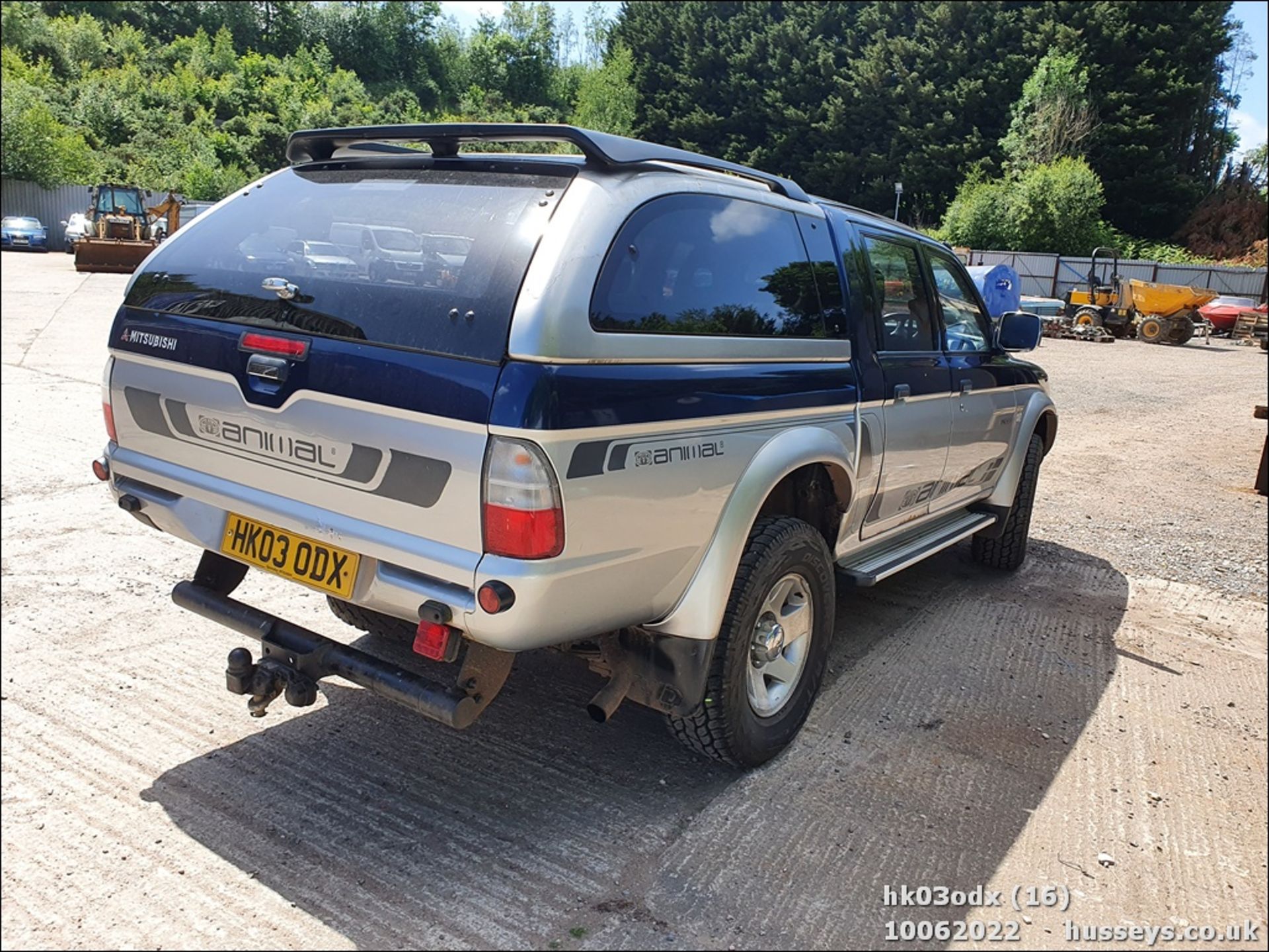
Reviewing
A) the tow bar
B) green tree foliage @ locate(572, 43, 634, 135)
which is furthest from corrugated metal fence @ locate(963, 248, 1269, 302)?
the tow bar

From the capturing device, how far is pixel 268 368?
107 inches

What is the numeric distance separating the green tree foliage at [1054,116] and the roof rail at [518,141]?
47.5m

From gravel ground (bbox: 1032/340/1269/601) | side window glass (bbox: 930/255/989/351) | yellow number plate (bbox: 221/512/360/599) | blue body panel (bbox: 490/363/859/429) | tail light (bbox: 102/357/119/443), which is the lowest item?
gravel ground (bbox: 1032/340/1269/601)

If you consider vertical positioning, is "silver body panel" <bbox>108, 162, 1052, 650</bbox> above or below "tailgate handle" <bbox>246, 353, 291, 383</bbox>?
below

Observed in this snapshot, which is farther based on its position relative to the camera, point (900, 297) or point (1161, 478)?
point (1161, 478)

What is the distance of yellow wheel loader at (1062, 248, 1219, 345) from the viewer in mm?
25125

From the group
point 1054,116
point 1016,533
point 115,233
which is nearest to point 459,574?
point 1016,533

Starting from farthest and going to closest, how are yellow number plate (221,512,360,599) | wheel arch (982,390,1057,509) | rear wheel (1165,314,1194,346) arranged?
rear wheel (1165,314,1194,346), wheel arch (982,390,1057,509), yellow number plate (221,512,360,599)

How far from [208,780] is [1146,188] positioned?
51557 millimetres

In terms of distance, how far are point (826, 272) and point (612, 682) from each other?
1.81 m

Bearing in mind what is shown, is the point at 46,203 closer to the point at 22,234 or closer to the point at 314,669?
the point at 22,234

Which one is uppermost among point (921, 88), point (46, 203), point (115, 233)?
point (921, 88)

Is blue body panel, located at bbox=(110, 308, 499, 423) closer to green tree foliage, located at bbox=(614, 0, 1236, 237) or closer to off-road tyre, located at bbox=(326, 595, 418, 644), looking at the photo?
off-road tyre, located at bbox=(326, 595, 418, 644)

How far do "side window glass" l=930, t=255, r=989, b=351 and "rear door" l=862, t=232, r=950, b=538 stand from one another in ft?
0.66
